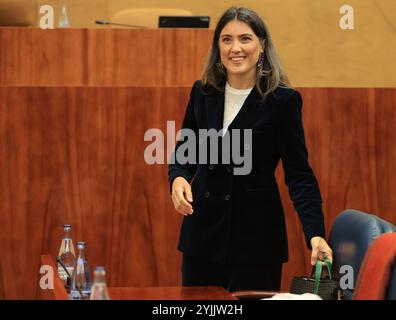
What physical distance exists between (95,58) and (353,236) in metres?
2.02

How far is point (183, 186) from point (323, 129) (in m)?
1.32

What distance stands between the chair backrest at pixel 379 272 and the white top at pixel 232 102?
0.65 metres

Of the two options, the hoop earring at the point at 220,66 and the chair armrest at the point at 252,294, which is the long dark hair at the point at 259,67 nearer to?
the hoop earring at the point at 220,66

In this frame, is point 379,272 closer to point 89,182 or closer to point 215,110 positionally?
point 215,110

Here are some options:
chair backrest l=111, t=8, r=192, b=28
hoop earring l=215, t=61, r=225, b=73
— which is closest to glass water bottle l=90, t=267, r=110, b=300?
hoop earring l=215, t=61, r=225, b=73

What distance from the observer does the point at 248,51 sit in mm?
2207

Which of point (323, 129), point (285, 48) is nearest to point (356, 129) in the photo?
point (323, 129)

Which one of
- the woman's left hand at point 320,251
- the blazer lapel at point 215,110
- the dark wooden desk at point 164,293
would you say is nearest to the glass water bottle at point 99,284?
the dark wooden desk at point 164,293

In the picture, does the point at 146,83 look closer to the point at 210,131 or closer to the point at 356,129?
the point at 356,129

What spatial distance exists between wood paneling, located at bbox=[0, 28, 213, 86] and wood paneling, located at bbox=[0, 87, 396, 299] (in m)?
0.47

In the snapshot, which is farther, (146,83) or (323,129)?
(146,83)

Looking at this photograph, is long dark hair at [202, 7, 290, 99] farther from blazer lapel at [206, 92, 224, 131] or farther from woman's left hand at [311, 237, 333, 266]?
woman's left hand at [311, 237, 333, 266]

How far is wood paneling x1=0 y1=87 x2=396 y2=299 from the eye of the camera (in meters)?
3.21

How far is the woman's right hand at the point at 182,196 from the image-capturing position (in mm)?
2086
